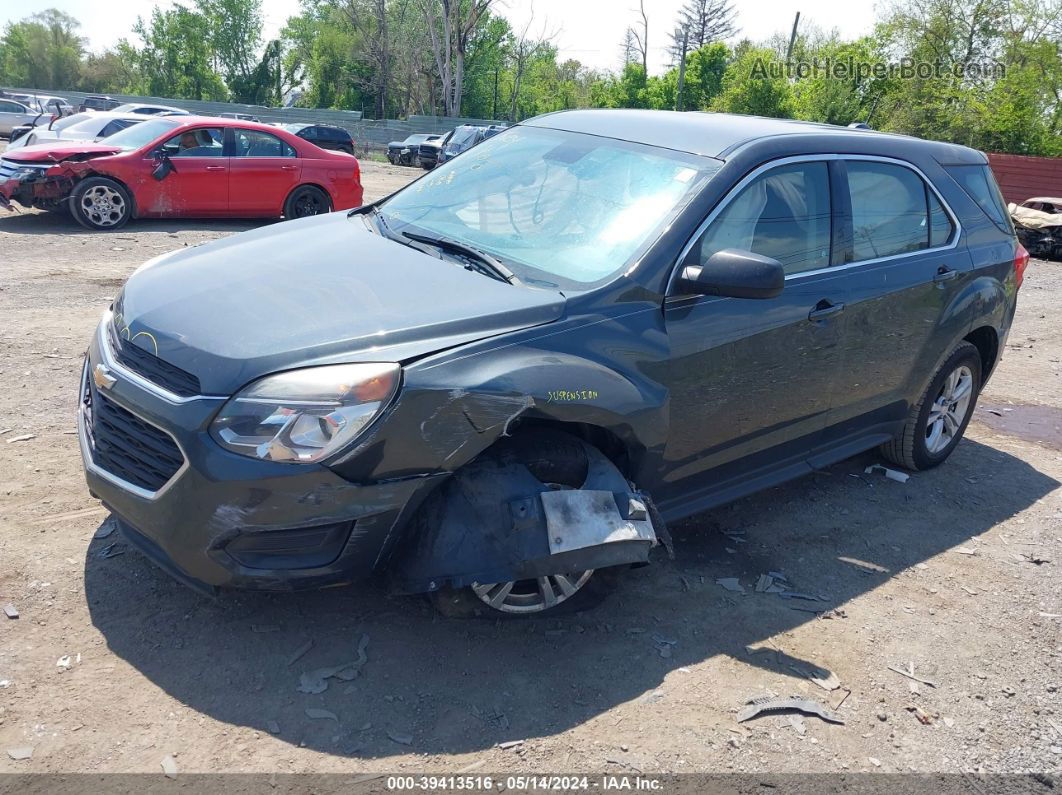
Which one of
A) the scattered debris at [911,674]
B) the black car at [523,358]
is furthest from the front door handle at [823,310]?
the scattered debris at [911,674]

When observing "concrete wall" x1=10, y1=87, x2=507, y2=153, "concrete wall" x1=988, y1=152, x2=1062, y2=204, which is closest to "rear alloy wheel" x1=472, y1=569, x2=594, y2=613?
"concrete wall" x1=988, y1=152, x2=1062, y2=204

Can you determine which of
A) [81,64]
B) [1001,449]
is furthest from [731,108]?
[81,64]

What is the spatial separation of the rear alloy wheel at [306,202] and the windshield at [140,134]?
1722 millimetres

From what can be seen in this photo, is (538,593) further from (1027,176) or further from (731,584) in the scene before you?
(1027,176)

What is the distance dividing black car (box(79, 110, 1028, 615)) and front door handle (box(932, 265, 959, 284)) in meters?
0.02

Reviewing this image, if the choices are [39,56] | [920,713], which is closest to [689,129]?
[920,713]

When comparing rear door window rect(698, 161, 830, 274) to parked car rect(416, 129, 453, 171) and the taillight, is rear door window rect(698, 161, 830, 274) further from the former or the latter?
parked car rect(416, 129, 453, 171)

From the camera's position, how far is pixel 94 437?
325 centimetres

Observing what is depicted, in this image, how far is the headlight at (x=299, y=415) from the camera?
2779mm

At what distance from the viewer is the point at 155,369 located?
119 inches

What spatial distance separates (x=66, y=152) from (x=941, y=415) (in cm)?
1018

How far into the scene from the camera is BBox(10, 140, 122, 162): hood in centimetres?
1066

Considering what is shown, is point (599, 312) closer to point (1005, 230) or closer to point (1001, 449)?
point (1005, 230)

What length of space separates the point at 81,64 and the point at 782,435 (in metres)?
94.6
